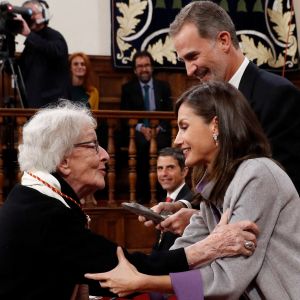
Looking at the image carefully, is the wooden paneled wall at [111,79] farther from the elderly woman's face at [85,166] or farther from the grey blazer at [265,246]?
the grey blazer at [265,246]

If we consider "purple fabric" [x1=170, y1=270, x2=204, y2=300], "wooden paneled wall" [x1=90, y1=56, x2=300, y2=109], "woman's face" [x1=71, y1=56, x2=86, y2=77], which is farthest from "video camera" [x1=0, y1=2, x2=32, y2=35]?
"purple fabric" [x1=170, y1=270, x2=204, y2=300]

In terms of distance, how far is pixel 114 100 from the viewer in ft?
26.1

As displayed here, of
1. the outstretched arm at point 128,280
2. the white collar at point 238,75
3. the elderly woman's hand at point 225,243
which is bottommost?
the outstretched arm at point 128,280

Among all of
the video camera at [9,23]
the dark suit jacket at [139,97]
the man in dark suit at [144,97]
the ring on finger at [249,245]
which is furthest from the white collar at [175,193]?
the ring on finger at [249,245]

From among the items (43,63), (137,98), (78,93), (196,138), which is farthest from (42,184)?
(137,98)

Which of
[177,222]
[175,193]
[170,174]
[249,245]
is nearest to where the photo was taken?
[249,245]

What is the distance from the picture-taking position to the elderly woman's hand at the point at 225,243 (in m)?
2.18

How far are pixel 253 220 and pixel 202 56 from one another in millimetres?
844

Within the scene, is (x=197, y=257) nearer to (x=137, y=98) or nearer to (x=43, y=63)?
(x=43, y=63)

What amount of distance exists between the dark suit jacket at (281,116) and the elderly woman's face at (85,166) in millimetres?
602

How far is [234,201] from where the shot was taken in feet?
7.36

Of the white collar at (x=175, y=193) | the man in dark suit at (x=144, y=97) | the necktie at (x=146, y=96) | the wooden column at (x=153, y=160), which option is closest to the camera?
the white collar at (x=175, y=193)

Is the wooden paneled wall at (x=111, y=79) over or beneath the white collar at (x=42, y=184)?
beneath

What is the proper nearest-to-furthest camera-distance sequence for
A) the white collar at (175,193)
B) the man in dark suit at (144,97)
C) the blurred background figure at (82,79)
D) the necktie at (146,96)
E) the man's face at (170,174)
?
the white collar at (175,193) < the man's face at (170,174) < the man in dark suit at (144,97) < the blurred background figure at (82,79) < the necktie at (146,96)
